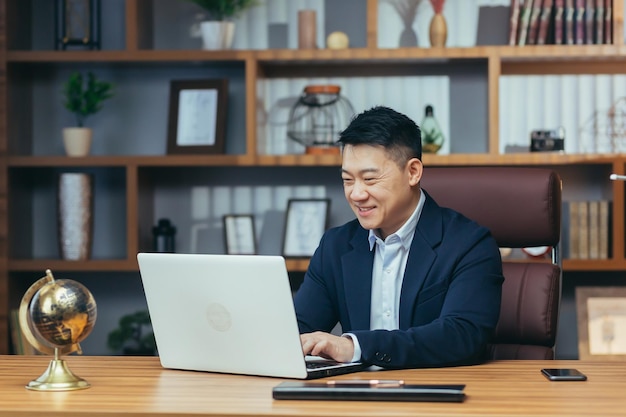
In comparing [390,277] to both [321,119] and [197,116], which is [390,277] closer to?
[321,119]

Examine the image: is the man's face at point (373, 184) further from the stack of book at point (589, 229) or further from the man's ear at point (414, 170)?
the stack of book at point (589, 229)

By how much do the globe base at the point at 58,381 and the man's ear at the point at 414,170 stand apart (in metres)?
0.91

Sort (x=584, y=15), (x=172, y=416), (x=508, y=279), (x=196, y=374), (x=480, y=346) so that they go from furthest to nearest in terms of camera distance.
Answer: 1. (x=584, y=15)
2. (x=508, y=279)
3. (x=480, y=346)
4. (x=196, y=374)
5. (x=172, y=416)

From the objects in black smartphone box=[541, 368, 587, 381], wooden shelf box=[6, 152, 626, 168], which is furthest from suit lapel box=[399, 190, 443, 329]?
wooden shelf box=[6, 152, 626, 168]

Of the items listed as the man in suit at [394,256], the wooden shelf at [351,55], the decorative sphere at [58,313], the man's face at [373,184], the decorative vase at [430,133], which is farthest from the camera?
the decorative vase at [430,133]

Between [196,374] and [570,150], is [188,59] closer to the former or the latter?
[570,150]

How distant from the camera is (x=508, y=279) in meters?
2.46

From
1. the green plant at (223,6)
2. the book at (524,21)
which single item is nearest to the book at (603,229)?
the book at (524,21)

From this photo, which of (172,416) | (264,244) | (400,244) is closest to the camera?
(172,416)

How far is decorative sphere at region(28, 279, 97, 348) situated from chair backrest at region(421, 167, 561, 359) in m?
1.06

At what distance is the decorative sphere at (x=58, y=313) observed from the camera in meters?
1.67

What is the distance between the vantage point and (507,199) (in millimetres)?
2404

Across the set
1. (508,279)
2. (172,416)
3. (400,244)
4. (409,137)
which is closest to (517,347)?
(508,279)

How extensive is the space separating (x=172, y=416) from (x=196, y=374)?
1.20 ft
